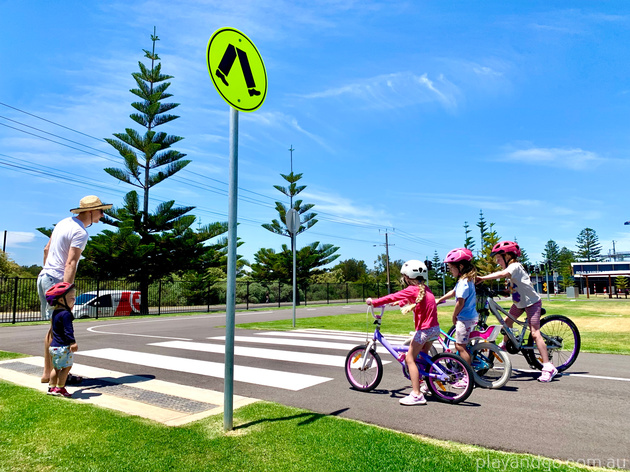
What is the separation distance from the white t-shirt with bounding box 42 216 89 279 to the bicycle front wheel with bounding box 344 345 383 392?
342 centimetres

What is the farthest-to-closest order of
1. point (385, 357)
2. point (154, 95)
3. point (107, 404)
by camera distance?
point (154, 95)
point (385, 357)
point (107, 404)

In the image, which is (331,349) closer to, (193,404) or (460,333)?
(460,333)

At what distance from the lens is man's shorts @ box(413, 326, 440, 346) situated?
470cm

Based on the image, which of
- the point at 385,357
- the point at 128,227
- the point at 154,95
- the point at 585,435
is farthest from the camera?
the point at 154,95

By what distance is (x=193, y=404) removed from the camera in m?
4.61

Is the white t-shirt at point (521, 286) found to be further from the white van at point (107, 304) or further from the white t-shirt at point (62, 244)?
the white van at point (107, 304)

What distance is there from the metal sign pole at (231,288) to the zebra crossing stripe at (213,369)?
1681 millimetres

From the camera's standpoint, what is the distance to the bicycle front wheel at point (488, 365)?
208 inches

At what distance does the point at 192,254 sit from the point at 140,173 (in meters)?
7.18

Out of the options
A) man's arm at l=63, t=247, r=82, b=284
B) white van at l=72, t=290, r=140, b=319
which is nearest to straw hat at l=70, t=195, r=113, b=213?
man's arm at l=63, t=247, r=82, b=284

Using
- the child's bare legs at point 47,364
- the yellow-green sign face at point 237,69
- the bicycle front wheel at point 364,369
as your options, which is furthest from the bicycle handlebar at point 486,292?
the child's bare legs at point 47,364

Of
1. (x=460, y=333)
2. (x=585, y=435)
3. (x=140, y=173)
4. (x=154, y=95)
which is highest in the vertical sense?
(x=154, y=95)

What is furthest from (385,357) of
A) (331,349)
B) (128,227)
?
(128,227)

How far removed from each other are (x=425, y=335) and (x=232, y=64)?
3.25 m
